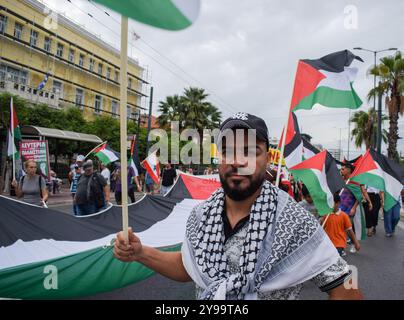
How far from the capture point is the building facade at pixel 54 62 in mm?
28766

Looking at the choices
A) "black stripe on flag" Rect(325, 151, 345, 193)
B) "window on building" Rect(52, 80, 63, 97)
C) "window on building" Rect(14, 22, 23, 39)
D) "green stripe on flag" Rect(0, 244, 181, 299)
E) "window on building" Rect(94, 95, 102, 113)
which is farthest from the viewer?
"window on building" Rect(94, 95, 102, 113)

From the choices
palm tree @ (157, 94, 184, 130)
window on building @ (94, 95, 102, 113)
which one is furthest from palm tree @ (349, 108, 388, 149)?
window on building @ (94, 95, 102, 113)

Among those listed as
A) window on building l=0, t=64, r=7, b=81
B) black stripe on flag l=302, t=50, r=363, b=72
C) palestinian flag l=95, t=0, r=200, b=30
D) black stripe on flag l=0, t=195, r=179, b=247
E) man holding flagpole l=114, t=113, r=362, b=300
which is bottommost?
black stripe on flag l=0, t=195, r=179, b=247

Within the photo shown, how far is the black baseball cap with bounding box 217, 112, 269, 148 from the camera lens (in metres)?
1.71

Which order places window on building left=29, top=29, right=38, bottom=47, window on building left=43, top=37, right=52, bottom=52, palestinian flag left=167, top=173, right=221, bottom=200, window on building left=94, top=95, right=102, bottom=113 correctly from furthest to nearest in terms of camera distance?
1. window on building left=94, top=95, right=102, bottom=113
2. window on building left=43, top=37, right=52, bottom=52
3. window on building left=29, top=29, right=38, bottom=47
4. palestinian flag left=167, top=173, right=221, bottom=200

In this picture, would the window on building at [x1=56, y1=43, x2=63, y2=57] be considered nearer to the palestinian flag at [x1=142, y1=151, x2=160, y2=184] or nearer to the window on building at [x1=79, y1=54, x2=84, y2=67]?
the window on building at [x1=79, y1=54, x2=84, y2=67]

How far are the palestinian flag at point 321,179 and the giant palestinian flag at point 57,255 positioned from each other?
6.61ft

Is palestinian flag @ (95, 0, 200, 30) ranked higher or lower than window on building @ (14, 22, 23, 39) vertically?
lower

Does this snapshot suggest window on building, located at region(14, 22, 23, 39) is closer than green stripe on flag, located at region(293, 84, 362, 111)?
No

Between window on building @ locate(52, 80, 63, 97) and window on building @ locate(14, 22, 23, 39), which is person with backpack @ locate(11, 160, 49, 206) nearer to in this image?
window on building @ locate(14, 22, 23, 39)

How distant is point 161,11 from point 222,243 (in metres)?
1.03

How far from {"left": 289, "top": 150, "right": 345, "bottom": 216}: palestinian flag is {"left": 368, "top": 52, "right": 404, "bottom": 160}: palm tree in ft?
68.2

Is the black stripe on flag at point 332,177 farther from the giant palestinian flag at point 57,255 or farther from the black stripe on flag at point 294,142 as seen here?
the giant palestinian flag at point 57,255
